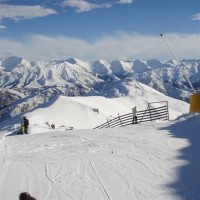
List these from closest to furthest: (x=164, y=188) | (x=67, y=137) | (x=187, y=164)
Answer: (x=164, y=188) → (x=187, y=164) → (x=67, y=137)

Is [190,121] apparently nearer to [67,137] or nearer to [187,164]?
[67,137]

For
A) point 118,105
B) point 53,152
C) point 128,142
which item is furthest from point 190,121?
point 118,105

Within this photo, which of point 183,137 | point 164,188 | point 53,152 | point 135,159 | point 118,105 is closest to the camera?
point 164,188

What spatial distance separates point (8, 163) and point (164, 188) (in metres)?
7.61

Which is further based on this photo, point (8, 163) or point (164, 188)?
point (8, 163)

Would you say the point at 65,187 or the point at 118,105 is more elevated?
the point at 65,187

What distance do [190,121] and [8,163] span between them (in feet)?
38.9

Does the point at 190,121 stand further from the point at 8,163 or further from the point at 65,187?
the point at 65,187

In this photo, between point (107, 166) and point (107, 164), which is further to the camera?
point (107, 164)

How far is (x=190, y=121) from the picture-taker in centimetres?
→ 2434

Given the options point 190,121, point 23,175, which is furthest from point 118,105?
point 23,175

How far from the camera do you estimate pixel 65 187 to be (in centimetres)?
1273

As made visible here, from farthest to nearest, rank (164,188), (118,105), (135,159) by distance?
(118,105)
(135,159)
(164,188)

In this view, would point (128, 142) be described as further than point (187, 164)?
Yes
